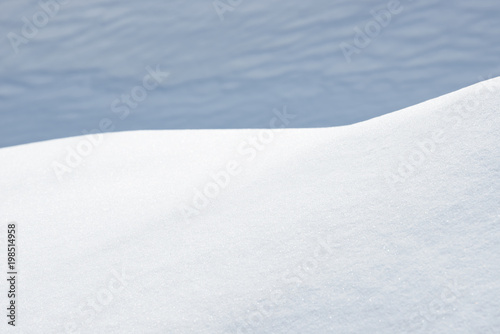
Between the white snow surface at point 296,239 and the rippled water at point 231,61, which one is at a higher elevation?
the white snow surface at point 296,239

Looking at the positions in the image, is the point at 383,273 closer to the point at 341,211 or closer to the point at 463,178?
the point at 341,211

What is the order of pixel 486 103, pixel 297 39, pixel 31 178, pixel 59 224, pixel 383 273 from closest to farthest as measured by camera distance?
1. pixel 383 273
2. pixel 486 103
3. pixel 59 224
4. pixel 31 178
5. pixel 297 39

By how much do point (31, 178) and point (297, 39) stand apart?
3.46 meters

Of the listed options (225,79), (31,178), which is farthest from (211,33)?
(31,178)

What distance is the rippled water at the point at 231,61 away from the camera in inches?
185

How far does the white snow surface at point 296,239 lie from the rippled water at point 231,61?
269 cm

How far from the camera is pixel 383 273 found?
131 centimetres

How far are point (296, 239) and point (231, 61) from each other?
386 centimetres

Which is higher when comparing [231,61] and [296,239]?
[296,239]

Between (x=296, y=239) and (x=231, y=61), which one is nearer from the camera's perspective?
(x=296, y=239)

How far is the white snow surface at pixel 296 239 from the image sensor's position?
1.26 metres

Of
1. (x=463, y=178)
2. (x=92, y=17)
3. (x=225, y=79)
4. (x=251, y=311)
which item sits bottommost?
(x=225, y=79)

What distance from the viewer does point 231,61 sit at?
16.9 ft

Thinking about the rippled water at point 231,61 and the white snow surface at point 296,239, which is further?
the rippled water at point 231,61
